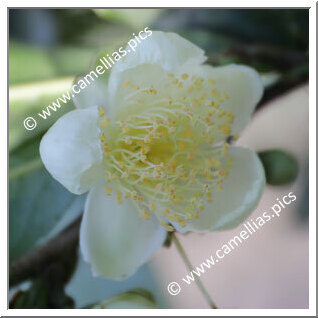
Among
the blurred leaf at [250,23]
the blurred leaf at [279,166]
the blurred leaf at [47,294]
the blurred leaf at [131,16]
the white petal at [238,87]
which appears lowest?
the blurred leaf at [279,166]

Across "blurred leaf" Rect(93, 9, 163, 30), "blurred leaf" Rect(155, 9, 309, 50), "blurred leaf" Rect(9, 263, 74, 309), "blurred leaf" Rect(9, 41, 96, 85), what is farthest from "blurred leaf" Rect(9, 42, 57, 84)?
"blurred leaf" Rect(9, 263, 74, 309)

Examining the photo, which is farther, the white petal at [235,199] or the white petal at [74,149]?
the white petal at [235,199]

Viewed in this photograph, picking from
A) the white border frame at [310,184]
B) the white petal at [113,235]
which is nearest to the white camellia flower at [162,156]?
the white petal at [113,235]

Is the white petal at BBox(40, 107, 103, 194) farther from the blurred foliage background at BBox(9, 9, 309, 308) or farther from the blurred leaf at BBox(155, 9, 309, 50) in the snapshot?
the blurred leaf at BBox(155, 9, 309, 50)

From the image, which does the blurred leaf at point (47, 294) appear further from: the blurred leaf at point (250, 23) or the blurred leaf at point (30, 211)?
the blurred leaf at point (250, 23)

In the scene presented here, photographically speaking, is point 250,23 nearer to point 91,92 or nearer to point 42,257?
point 91,92

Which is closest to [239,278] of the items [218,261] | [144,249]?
[218,261]

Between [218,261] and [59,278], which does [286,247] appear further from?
[59,278]
